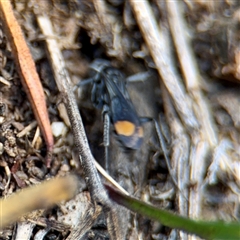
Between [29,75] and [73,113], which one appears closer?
[73,113]

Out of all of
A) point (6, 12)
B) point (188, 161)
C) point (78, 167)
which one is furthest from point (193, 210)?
point (6, 12)

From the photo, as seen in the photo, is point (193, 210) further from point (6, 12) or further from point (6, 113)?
point (6, 12)

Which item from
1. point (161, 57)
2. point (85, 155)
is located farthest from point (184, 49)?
point (85, 155)

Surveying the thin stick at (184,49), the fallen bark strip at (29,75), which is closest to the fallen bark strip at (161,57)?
the thin stick at (184,49)

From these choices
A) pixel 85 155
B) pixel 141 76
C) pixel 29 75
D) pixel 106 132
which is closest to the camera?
pixel 85 155

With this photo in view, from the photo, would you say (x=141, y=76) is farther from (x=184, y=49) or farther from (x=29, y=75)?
(x=29, y=75)

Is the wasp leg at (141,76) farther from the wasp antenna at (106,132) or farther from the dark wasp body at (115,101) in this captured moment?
the wasp antenna at (106,132)
